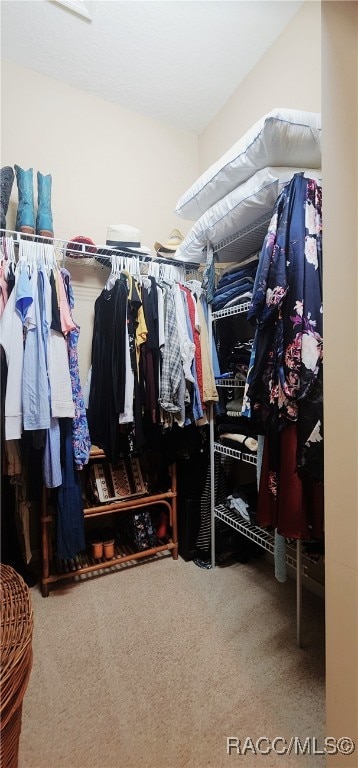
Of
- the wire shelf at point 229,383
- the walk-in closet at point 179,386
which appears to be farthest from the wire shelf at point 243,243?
the wire shelf at point 229,383

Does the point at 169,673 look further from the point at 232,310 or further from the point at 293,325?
the point at 232,310

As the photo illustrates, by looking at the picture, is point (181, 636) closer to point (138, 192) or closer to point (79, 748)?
point (79, 748)

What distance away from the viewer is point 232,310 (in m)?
1.66

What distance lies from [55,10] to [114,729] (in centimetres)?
291

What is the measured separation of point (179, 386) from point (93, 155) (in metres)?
1.58

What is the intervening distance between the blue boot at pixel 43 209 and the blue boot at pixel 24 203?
43 millimetres

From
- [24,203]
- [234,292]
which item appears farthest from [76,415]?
[24,203]

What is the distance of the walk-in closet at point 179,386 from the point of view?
2.45 feet

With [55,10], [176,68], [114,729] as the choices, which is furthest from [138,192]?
[114,729]

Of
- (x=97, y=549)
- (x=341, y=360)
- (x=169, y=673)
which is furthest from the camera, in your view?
(x=97, y=549)

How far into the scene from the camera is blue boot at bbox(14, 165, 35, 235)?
5.45 feet

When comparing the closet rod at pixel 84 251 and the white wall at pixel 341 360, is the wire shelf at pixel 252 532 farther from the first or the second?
the closet rod at pixel 84 251

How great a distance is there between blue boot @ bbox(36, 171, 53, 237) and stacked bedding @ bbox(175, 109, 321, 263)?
0.71 m

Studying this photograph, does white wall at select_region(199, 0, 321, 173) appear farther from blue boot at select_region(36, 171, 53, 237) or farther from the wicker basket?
the wicker basket
